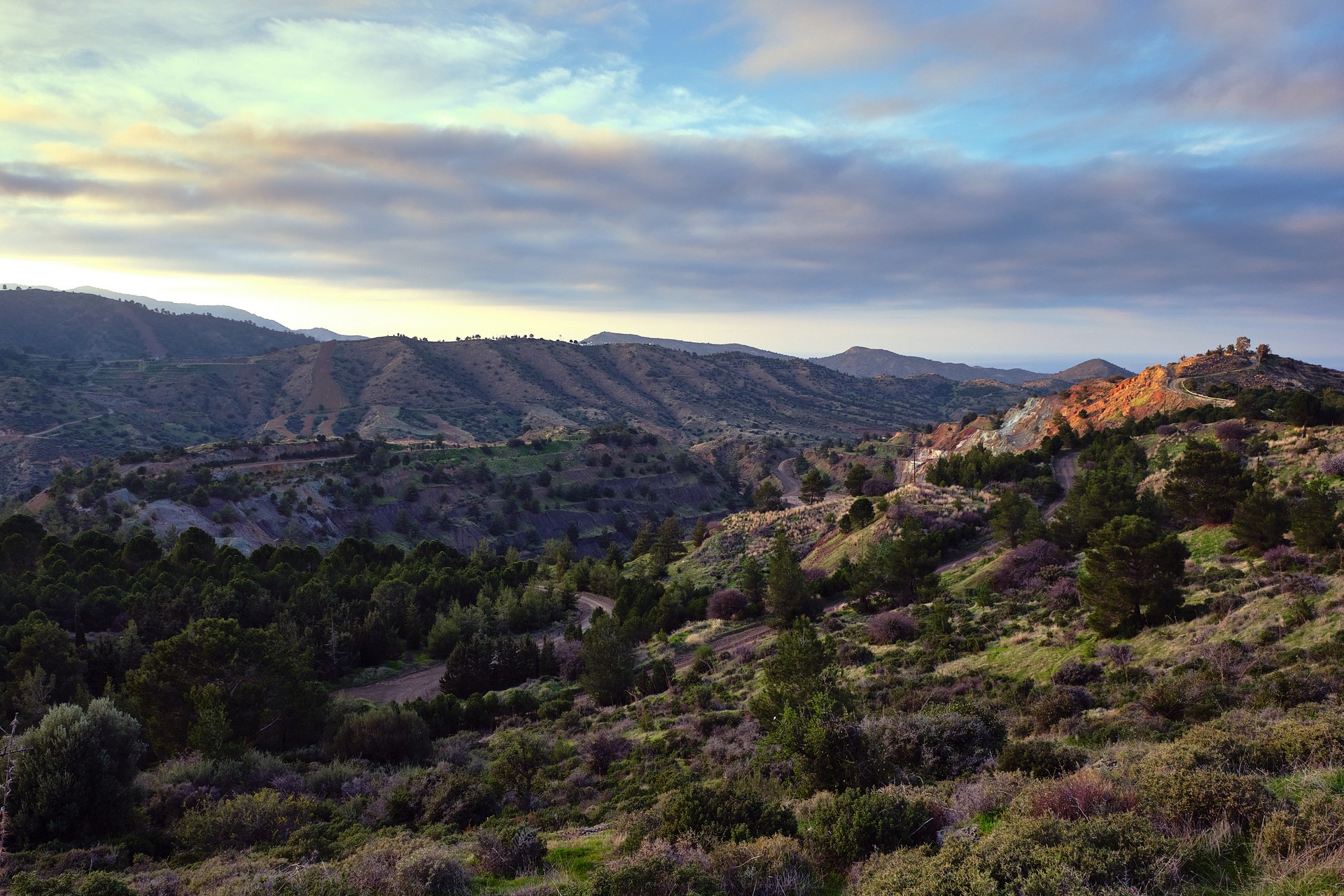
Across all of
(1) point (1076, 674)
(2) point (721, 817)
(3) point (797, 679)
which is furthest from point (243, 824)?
(1) point (1076, 674)

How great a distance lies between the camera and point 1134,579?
2550 centimetres

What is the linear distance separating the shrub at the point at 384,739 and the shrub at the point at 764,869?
62.4 ft

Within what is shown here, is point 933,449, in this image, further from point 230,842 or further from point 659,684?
point 230,842

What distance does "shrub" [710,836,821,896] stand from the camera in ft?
30.1

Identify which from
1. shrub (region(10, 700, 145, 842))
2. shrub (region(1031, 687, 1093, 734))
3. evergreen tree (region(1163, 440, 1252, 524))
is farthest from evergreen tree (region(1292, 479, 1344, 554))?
shrub (region(10, 700, 145, 842))

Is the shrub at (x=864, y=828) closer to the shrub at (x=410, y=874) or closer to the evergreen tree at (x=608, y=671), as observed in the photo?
the shrub at (x=410, y=874)

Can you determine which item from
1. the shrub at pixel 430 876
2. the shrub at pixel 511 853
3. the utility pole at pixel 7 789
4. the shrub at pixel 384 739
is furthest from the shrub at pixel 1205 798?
the shrub at pixel 384 739

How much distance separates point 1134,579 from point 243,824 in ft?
92.9

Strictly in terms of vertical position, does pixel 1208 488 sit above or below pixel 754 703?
above

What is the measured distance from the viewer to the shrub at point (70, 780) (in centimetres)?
1609

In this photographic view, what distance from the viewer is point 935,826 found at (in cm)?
1041

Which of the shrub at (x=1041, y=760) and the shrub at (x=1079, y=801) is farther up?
the shrub at (x=1079, y=801)

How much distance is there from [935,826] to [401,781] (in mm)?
15506

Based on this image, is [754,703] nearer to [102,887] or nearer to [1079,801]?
[1079,801]
